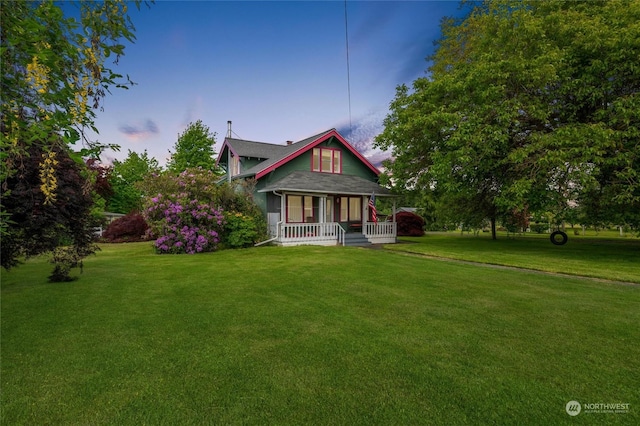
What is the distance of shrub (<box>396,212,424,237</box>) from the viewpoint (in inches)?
1061

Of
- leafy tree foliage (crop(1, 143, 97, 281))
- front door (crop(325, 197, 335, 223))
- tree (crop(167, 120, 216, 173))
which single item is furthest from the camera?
tree (crop(167, 120, 216, 173))

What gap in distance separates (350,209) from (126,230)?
609 inches

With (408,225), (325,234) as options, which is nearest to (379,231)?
(325,234)

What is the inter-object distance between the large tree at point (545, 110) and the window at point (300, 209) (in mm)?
6979

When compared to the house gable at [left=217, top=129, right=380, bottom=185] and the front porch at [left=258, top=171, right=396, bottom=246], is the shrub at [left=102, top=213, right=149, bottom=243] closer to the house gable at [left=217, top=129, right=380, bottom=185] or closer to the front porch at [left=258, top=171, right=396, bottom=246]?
the house gable at [left=217, top=129, right=380, bottom=185]

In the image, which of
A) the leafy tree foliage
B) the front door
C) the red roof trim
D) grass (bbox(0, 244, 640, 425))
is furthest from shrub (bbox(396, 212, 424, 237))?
the leafy tree foliage

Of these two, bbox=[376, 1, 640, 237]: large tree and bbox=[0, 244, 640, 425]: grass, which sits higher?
bbox=[376, 1, 640, 237]: large tree

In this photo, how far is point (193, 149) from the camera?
35188 mm

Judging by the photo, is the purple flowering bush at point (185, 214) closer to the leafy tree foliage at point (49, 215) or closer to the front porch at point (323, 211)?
the front porch at point (323, 211)

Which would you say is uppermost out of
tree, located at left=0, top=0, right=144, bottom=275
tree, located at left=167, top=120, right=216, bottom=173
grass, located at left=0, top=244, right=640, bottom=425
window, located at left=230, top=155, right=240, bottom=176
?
tree, located at left=167, top=120, right=216, bottom=173

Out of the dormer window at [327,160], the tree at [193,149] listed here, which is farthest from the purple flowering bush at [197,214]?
the tree at [193,149]

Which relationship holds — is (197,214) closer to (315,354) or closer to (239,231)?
(239,231)

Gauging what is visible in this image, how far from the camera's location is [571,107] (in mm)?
13156

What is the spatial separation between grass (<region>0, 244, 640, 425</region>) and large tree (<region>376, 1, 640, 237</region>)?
650 cm
